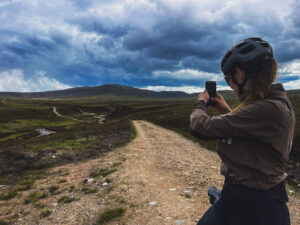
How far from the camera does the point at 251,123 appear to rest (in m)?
2.51

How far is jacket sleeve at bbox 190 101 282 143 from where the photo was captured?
245 cm

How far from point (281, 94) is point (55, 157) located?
646 inches

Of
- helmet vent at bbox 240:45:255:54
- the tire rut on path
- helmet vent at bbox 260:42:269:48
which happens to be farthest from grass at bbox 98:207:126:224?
helmet vent at bbox 260:42:269:48

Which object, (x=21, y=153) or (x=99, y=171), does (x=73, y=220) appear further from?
(x=21, y=153)

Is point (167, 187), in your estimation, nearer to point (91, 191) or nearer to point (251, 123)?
point (91, 191)

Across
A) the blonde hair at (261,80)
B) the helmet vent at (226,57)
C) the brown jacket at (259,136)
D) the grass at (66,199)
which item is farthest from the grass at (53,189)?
the blonde hair at (261,80)

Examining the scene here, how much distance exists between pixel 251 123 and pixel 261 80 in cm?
65

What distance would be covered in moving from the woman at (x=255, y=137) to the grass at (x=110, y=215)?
4648mm

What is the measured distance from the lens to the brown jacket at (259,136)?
2.47 metres

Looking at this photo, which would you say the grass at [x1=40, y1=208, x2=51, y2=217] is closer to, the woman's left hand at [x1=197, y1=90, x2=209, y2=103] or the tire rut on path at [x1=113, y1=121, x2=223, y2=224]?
the tire rut on path at [x1=113, y1=121, x2=223, y2=224]

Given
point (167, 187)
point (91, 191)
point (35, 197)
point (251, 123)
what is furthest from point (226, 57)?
point (35, 197)

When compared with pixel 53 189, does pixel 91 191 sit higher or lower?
higher

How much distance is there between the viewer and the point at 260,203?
2.60m

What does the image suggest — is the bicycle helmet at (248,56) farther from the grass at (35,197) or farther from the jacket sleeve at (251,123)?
the grass at (35,197)
